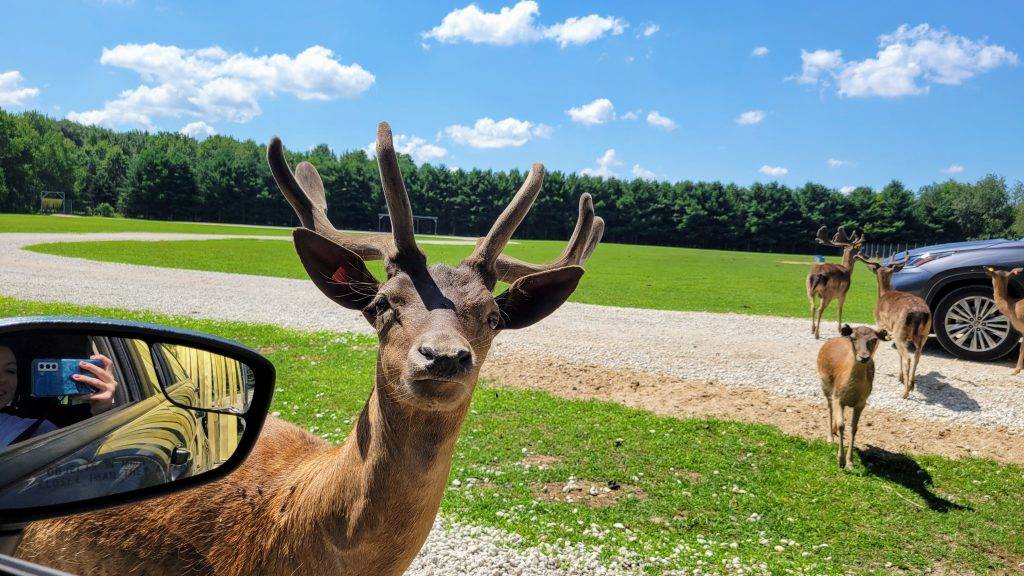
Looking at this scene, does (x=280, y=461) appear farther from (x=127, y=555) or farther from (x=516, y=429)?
(x=516, y=429)

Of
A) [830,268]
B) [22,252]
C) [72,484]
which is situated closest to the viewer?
[72,484]

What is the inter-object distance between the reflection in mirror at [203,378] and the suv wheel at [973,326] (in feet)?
45.1

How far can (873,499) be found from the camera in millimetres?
6391

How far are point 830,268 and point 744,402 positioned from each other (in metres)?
7.22

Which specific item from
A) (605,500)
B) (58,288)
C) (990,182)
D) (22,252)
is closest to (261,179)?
(22,252)

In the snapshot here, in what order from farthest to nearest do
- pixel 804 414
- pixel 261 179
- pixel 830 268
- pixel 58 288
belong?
pixel 261 179
pixel 58 288
pixel 830 268
pixel 804 414

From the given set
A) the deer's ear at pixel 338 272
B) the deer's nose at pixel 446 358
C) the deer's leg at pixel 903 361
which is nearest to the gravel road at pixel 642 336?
the deer's leg at pixel 903 361

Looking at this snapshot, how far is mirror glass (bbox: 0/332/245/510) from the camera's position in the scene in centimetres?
162

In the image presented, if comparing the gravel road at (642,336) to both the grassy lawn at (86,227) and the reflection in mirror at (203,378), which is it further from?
the grassy lawn at (86,227)

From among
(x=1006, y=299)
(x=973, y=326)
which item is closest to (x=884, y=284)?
(x=973, y=326)

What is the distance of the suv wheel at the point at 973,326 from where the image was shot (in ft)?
39.3

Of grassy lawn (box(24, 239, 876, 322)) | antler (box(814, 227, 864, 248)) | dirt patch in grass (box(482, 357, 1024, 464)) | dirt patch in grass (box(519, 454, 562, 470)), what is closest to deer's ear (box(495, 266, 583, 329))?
dirt patch in grass (box(519, 454, 562, 470))

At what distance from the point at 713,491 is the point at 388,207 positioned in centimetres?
488

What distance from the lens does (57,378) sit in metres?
1.70
